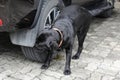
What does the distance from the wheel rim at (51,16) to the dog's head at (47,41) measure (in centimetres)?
58

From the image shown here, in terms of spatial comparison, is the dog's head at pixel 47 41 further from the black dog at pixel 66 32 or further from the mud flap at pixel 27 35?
the mud flap at pixel 27 35

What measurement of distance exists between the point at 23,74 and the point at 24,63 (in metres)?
0.38

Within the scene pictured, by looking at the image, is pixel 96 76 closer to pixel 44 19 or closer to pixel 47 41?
pixel 47 41

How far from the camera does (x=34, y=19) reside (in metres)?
3.74

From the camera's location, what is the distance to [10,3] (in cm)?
334

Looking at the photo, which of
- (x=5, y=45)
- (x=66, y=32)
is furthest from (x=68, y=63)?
(x=5, y=45)

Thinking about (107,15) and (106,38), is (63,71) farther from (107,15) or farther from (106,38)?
(107,15)

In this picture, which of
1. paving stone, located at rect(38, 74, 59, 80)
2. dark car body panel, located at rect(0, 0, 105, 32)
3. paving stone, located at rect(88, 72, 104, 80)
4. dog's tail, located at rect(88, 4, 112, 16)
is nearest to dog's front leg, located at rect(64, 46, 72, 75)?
paving stone, located at rect(38, 74, 59, 80)

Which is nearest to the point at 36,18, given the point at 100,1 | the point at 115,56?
the point at 115,56

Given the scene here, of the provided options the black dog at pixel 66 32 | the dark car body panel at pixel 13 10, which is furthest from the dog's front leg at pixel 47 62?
the dark car body panel at pixel 13 10

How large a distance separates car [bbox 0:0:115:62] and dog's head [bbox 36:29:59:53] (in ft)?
0.80

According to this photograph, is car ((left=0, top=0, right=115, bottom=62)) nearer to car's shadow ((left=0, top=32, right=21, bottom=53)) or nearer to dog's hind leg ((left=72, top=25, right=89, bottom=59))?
dog's hind leg ((left=72, top=25, right=89, bottom=59))

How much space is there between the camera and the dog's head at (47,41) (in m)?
3.42

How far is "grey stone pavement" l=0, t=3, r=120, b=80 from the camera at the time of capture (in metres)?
3.87
